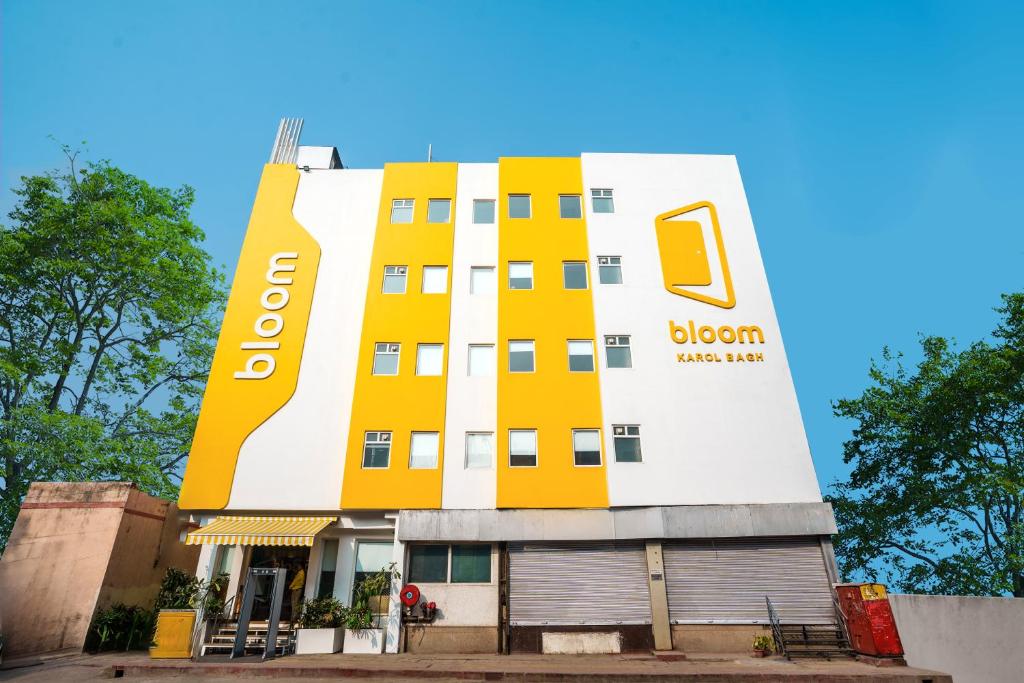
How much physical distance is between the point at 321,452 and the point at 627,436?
11.0 m

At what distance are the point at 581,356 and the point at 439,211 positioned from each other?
9.19 metres

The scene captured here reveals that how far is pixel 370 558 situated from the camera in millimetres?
17781

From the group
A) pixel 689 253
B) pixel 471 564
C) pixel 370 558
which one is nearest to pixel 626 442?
pixel 471 564

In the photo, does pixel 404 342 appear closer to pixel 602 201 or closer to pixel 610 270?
pixel 610 270

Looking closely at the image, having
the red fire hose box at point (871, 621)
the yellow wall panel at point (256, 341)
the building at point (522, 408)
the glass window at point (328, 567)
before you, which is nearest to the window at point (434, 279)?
the building at point (522, 408)

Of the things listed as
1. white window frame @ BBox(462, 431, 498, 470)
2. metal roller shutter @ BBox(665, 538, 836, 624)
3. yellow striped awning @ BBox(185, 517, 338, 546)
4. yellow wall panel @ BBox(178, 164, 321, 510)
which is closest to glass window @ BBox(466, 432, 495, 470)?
white window frame @ BBox(462, 431, 498, 470)

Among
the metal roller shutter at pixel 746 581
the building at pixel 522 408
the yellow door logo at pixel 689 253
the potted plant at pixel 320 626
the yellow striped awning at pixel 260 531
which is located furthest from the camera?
the yellow door logo at pixel 689 253

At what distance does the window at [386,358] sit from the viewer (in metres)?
19.9

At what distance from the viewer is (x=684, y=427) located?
18.6 metres

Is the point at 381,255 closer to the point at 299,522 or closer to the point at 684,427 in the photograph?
the point at 299,522

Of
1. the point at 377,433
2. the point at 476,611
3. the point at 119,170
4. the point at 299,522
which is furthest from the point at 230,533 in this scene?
the point at 119,170

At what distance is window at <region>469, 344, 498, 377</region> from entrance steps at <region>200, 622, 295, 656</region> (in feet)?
33.9

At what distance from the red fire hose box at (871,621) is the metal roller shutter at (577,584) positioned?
5.82m

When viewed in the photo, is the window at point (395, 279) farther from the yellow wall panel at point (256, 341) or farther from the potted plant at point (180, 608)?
the potted plant at point (180, 608)
